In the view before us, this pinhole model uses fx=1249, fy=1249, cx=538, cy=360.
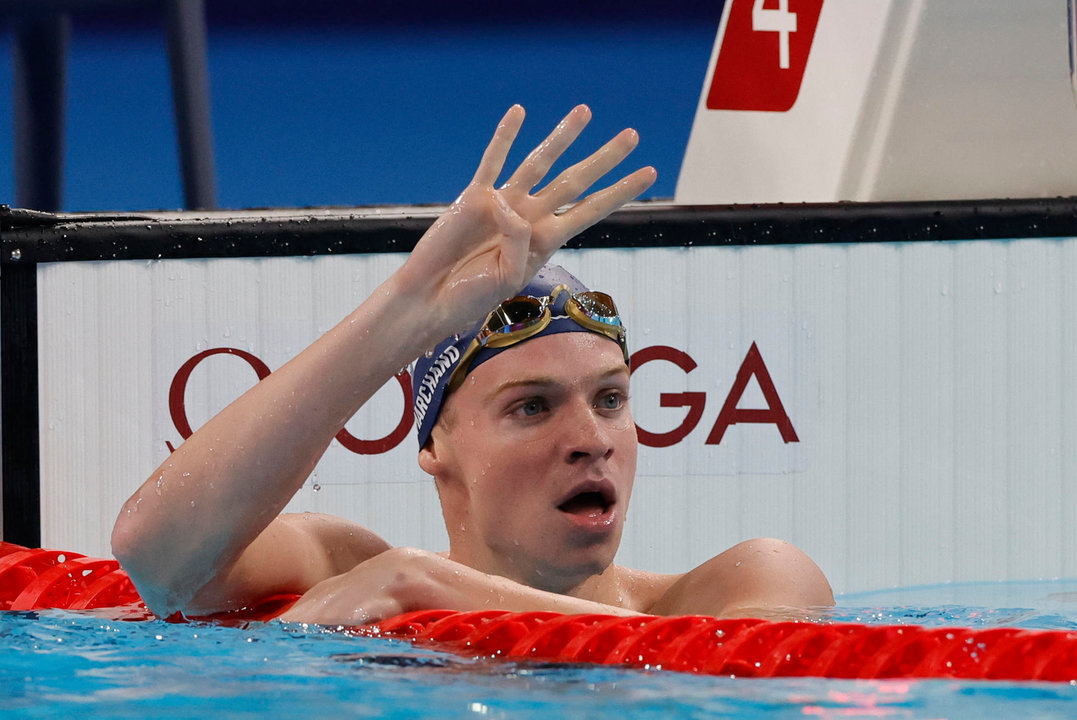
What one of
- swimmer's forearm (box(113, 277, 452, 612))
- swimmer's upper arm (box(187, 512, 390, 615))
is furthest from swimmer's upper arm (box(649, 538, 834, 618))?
swimmer's forearm (box(113, 277, 452, 612))

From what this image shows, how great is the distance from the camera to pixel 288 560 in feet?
6.46

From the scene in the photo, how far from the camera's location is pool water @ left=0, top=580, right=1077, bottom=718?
143cm

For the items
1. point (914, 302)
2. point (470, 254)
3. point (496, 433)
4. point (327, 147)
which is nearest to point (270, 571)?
point (496, 433)

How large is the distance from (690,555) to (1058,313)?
1.19 metres

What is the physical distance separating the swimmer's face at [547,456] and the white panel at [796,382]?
4.49 ft

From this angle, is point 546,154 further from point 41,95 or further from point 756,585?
point 41,95

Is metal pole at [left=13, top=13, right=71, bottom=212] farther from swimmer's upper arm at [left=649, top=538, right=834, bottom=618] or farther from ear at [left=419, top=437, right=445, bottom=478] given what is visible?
swimmer's upper arm at [left=649, top=538, right=834, bottom=618]

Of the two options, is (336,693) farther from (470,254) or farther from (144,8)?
(144,8)

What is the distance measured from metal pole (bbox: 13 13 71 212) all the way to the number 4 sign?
3.61 meters

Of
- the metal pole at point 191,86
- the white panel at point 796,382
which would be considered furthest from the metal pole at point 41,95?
the white panel at point 796,382

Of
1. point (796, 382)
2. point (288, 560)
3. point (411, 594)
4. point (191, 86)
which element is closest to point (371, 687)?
point (411, 594)

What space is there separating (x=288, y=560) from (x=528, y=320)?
0.54 meters

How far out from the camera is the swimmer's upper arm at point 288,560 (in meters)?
1.82

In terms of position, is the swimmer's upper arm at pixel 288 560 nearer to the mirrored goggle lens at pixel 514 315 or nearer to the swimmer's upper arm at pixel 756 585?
the mirrored goggle lens at pixel 514 315
